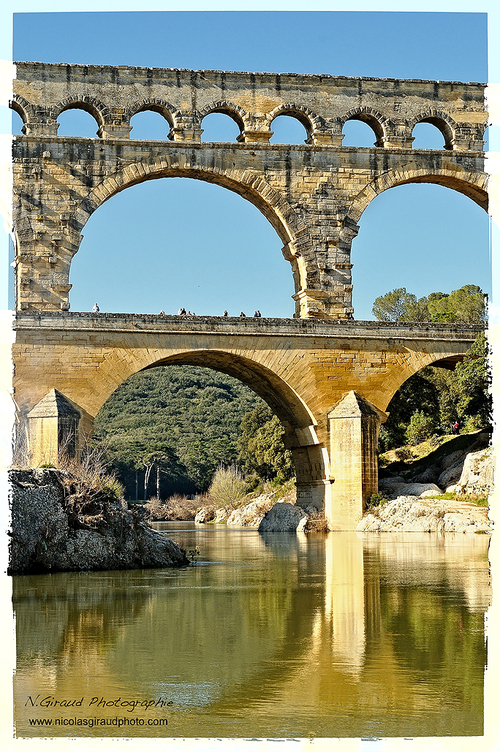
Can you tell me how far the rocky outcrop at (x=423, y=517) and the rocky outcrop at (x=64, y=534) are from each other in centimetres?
1066

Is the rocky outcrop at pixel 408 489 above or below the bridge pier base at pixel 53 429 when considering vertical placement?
below

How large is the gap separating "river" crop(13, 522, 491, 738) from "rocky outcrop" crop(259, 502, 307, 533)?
13.8 m

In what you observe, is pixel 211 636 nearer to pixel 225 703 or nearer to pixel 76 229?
pixel 225 703

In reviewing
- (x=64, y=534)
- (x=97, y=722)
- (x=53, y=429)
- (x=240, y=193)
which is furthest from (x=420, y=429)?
(x=97, y=722)

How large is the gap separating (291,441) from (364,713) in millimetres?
22419

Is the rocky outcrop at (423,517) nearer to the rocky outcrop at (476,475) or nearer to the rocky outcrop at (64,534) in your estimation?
the rocky outcrop at (476,475)

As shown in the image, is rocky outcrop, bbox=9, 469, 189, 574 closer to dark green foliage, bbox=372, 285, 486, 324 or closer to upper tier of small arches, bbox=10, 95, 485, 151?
upper tier of small arches, bbox=10, 95, 485, 151

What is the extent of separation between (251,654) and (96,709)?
6.42 ft

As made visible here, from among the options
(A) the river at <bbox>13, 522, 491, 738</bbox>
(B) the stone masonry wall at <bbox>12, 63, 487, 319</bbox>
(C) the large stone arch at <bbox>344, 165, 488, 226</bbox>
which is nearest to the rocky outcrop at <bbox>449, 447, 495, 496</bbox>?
(B) the stone masonry wall at <bbox>12, 63, 487, 319</bbox>

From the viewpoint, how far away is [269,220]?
1042 inches

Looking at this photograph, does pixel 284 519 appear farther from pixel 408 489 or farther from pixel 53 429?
pixel 53 429

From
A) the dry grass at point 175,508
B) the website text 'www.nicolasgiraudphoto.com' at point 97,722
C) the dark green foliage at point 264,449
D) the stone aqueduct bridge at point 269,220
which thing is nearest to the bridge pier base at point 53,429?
the stone aqueduct bridge at point 269,220

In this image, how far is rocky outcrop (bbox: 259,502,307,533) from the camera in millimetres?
26172

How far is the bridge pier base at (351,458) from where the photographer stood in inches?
958
